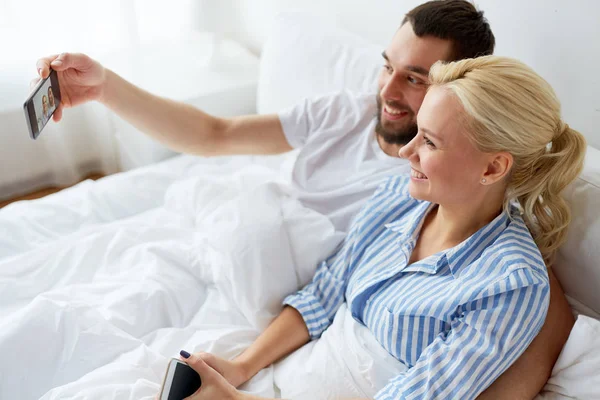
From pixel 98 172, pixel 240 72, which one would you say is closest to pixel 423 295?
pixel 240 72

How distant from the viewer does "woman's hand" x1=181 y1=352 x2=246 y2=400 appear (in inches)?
38.9

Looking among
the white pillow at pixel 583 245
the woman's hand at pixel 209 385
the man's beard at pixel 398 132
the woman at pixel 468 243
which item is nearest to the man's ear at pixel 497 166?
the woman at pixel 468 243

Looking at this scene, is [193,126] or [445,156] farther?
[193,126]

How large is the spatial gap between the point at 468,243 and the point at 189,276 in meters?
0.64

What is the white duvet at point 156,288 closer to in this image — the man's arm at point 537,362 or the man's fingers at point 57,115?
the man's arm at point 537,362

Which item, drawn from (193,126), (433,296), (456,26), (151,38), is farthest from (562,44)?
(151,38)

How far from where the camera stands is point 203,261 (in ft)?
Result: 4.31

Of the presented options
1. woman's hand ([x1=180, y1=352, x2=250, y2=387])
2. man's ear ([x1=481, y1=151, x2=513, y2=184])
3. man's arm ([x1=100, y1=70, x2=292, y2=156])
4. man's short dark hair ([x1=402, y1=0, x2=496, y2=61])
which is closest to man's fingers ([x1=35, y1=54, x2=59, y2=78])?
man's arm ([x1=100, y1=70, x2=292, y2=156])

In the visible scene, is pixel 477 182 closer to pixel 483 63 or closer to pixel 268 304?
pixel 483 63

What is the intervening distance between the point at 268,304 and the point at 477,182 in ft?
1.76

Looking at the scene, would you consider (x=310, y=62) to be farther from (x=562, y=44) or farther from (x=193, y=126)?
(x=562, y=44)

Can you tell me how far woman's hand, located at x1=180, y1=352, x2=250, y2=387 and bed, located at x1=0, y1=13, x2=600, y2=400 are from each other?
3cm

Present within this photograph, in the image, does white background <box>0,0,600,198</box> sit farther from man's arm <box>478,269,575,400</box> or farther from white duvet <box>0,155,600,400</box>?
white duvet <box>0,155,600,400</box>

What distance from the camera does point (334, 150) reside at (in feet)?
4.74
